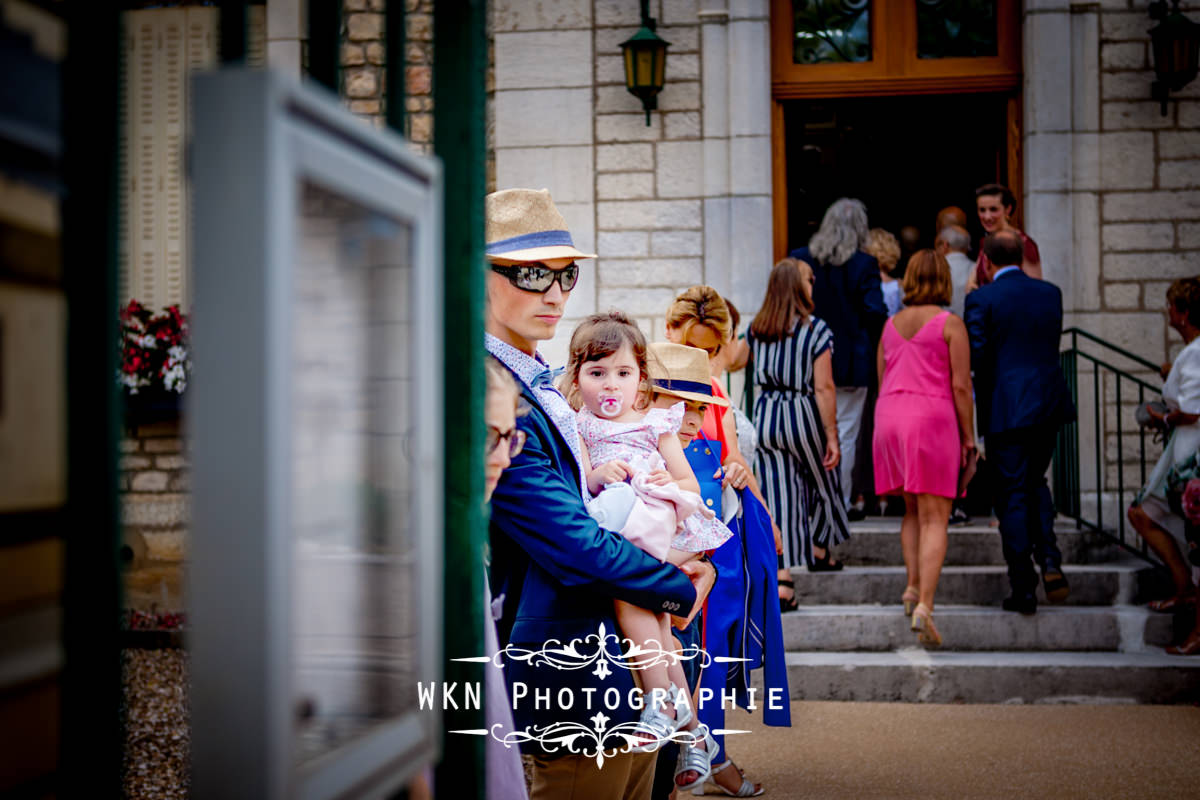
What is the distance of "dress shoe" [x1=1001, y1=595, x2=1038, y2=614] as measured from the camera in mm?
5973

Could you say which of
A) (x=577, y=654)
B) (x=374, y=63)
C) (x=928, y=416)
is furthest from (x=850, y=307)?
(x=577, y=654)

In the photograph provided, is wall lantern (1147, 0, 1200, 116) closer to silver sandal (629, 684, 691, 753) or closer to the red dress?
the red dress

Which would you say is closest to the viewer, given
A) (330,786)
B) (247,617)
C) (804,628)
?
(247,617)

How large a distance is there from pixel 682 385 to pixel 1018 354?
8.74 feet

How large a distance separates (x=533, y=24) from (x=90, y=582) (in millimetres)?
7706

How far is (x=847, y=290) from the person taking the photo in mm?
6699

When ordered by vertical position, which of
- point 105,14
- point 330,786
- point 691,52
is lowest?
point 330,786

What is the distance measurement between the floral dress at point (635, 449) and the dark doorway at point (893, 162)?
6840mm

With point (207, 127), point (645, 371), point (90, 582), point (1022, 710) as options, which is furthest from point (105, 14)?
point (1022, 710)

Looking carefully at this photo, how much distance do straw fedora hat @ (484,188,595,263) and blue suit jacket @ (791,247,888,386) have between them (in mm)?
4420

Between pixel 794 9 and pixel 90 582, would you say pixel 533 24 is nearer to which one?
pixel 794 9

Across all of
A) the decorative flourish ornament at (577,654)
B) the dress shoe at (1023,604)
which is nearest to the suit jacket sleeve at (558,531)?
the decorative flourish ornament at (577,654)

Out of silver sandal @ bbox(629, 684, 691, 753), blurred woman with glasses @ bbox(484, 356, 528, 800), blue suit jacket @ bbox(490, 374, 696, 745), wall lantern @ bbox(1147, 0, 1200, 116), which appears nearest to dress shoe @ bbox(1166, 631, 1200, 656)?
wall lantern @ bbox(1147, 0, 1200, 116)

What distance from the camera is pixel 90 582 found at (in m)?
0.88
